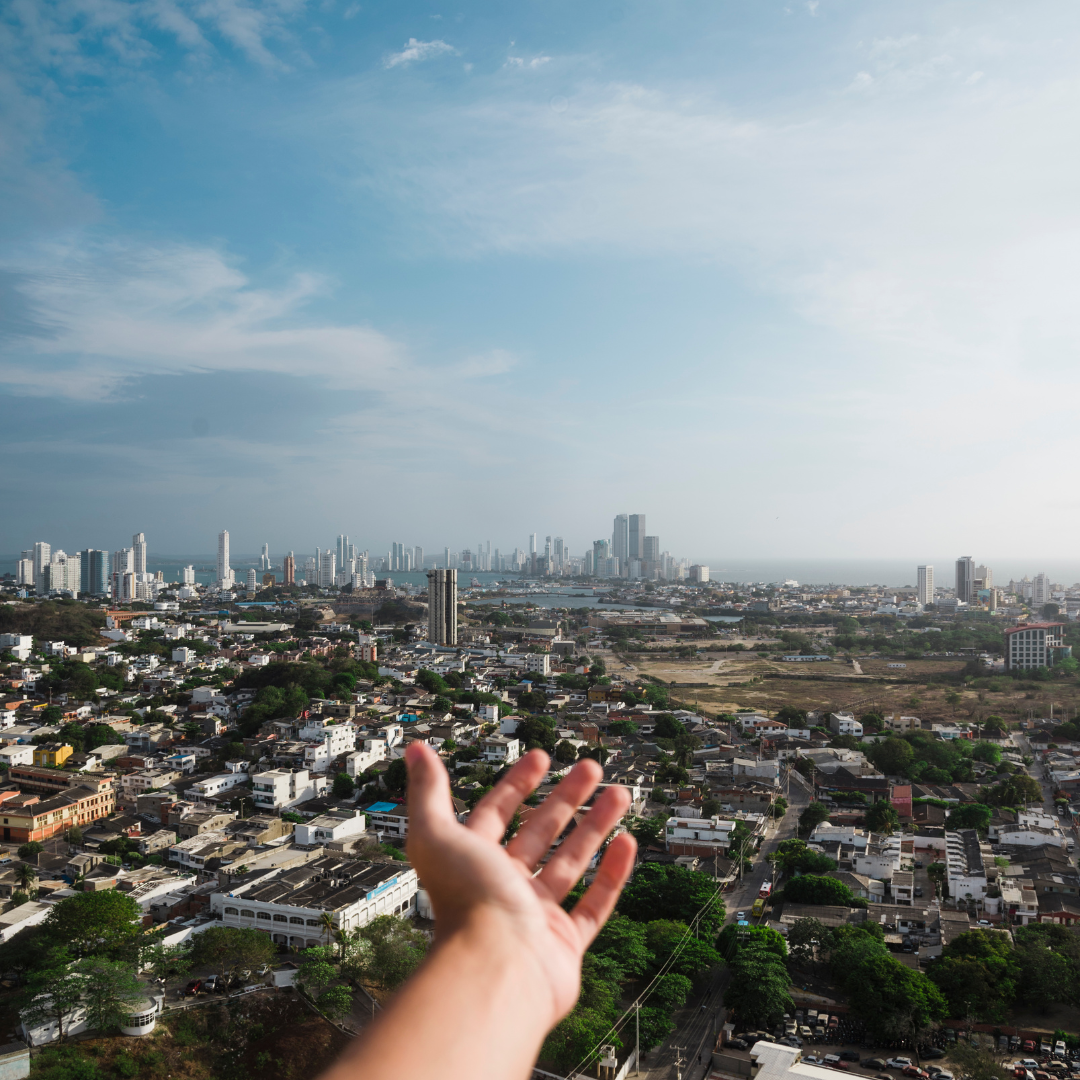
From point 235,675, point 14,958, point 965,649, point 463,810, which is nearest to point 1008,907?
point 463,810

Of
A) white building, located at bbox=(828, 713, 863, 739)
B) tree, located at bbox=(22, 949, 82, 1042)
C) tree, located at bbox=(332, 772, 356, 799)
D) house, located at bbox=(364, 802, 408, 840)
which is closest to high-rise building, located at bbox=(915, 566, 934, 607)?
white building, located at bbox=(828, 713, 863, 739)

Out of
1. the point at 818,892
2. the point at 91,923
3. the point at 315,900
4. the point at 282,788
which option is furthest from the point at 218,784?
the point at 818,892

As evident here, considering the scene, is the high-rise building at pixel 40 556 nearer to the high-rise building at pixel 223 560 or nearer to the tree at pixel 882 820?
the high-rise building at pixel 223 560

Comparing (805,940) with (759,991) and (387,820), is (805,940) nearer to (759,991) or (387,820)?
(759,991)

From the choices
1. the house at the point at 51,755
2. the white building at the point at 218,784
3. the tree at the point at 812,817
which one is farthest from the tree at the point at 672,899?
the house at the point at 51,755

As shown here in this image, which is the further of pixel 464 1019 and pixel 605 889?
pixel 605 889

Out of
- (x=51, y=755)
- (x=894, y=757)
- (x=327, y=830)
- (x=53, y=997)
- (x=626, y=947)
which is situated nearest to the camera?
(x=53, y=997)

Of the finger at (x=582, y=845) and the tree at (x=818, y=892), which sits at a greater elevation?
the finger at (x=582, y=845)
